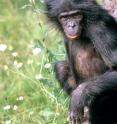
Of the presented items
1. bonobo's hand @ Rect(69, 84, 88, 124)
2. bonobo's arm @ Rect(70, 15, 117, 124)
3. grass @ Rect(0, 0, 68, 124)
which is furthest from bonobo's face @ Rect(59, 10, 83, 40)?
bonobo's hand @ Rect(69, 84, 88, 124)

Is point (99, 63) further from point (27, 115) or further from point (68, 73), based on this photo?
point (27, 115)

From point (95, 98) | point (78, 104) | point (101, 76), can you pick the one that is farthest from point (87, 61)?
point (78, 104)

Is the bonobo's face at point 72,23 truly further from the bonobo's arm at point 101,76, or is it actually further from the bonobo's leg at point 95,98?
the bonobo's leg at point 95,98

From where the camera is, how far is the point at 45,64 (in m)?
10.4

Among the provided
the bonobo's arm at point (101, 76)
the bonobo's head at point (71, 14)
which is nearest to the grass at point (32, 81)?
the bonobo's head at point (71, 14)

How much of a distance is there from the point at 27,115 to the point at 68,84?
70cm

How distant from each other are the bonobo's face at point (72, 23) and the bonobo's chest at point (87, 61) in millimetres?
173

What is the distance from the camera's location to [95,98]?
9078 millimetres

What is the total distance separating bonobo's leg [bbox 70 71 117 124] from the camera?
896 centimetres

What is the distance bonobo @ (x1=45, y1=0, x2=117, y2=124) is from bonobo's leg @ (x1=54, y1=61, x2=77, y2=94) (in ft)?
0.58

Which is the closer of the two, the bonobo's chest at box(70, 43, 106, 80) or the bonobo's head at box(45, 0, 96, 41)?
the bonobo's head at box(45, 0, 96, 41)

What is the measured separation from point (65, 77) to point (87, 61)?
1.65 ft

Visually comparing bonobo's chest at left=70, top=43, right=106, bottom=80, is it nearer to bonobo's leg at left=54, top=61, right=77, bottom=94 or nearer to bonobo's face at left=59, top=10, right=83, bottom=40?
bonobo's face at left=59, top=10, right=83, bottom=40

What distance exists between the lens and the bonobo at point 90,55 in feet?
29.5
